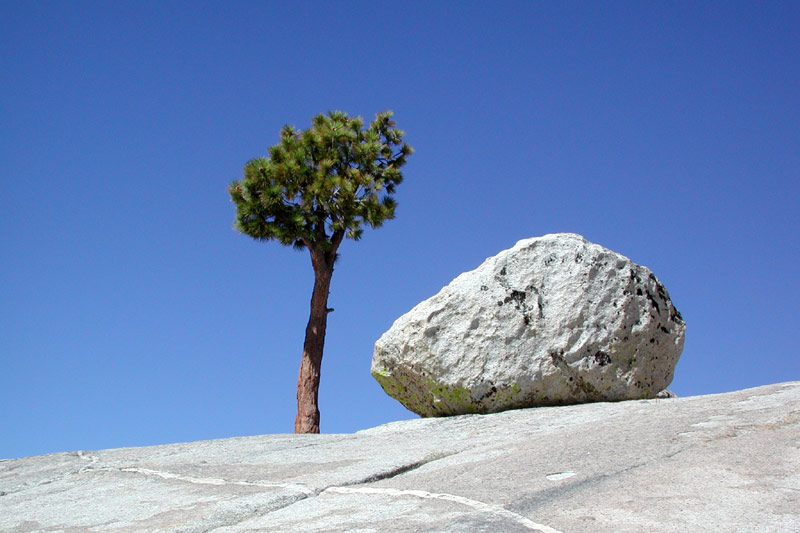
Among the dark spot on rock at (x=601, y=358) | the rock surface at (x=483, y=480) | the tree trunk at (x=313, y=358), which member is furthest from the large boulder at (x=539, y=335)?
the tree trunk at (x=313, y=358)

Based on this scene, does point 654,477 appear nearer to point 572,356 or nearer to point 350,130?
point 572,356

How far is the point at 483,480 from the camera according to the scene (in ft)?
20.6

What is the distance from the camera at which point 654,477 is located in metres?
5.86

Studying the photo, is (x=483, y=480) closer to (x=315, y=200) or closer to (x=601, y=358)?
(x=601, y=358)

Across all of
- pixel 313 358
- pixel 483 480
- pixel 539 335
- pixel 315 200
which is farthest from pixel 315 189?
pixel 483 480

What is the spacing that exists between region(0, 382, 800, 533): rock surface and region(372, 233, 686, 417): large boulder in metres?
1.74

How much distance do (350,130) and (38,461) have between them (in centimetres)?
1143

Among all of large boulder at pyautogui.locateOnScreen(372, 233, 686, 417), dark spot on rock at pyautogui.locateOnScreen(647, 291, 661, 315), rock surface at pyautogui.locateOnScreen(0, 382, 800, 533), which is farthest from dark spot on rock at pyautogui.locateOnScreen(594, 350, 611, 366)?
rock surface at pyautogui.locateOnScreen(0, 382, 800, 533)

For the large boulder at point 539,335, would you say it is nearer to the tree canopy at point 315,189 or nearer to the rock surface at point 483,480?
the rock surface at point 483,480

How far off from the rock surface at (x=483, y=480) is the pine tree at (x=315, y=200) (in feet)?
25.4

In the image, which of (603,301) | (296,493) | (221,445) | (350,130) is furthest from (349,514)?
(350,130)

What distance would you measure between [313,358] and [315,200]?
4.08 meters

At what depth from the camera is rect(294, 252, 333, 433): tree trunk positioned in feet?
57.6

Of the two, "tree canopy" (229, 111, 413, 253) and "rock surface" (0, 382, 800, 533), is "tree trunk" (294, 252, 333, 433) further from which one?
"rock surface" (0, 382, 800, 533)
